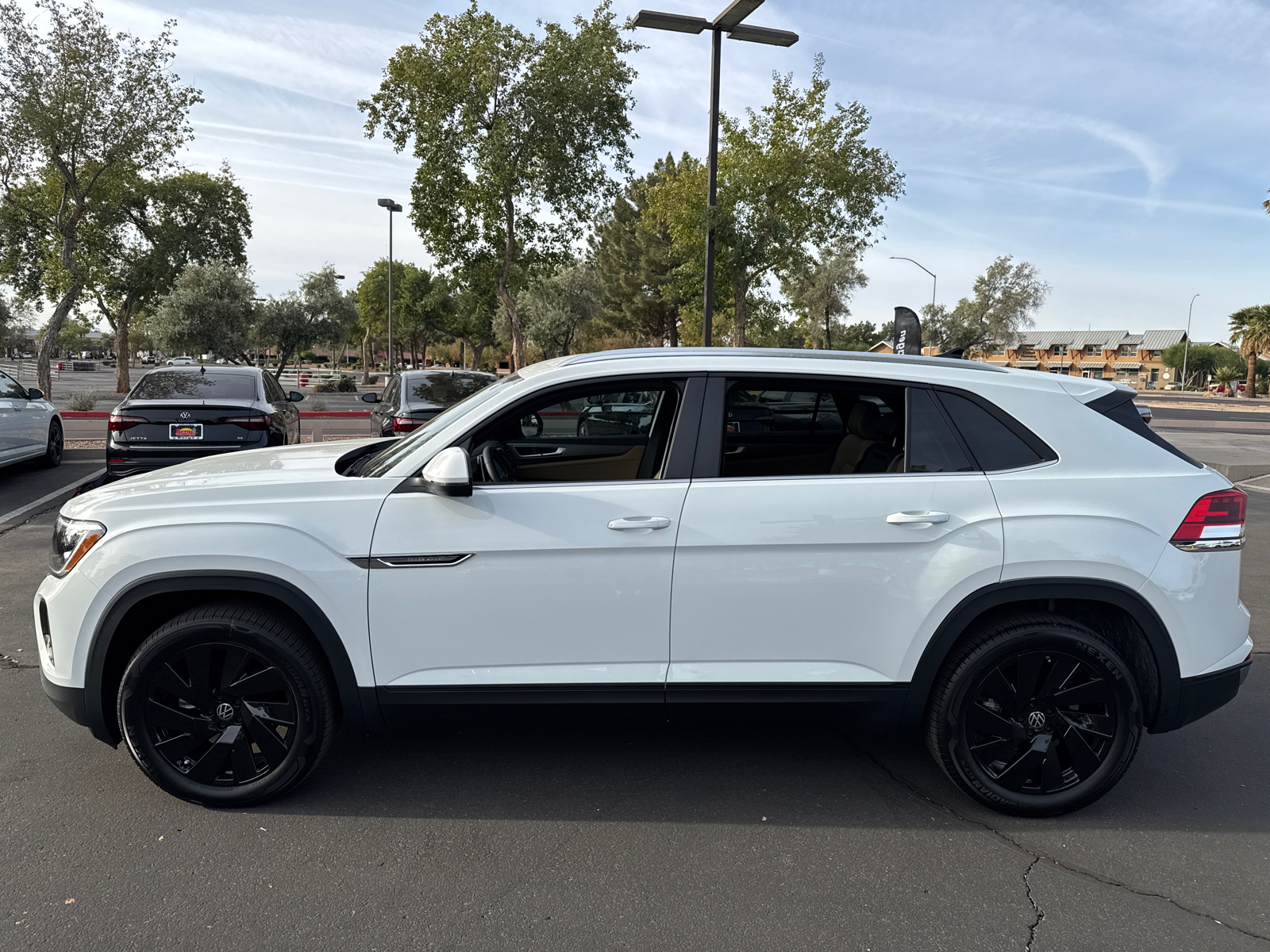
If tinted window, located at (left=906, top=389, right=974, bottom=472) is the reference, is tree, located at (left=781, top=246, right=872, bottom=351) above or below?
above

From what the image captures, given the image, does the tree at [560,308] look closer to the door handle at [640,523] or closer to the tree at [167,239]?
the tree at [167,239]

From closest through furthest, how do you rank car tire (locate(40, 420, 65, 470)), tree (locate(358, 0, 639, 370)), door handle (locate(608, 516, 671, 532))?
1. door handle (locate(608, 516, 671, 532))
2. car tire (locate(40, 420, 65, 470))
3. tree (locate(358, 0, 639, 370))

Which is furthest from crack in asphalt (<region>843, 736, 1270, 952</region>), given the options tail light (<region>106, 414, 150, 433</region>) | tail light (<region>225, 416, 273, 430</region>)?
tail light (<region>106, 414, 150, 433</region>)

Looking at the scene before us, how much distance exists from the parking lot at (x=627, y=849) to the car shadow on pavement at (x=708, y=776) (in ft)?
0.04

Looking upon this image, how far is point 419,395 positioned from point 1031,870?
9311 millimetres

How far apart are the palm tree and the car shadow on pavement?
3473 inches

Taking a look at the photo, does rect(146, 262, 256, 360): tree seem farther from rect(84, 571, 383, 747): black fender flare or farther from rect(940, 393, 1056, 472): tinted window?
rect(940, 393, 1056, 472): tinted window

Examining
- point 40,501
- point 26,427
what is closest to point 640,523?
point 40,501

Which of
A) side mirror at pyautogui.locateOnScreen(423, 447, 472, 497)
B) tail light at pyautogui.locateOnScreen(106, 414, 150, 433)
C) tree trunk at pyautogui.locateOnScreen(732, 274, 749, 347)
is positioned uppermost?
tree trunk at pyautogui.locateOnScreen(732, 274, 749, 347)

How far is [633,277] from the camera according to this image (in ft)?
189

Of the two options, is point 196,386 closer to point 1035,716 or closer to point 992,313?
point 1035,716

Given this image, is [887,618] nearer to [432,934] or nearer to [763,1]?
[432,934]

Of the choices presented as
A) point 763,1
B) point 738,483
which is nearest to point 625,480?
point 738,483

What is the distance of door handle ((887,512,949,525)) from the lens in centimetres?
323
